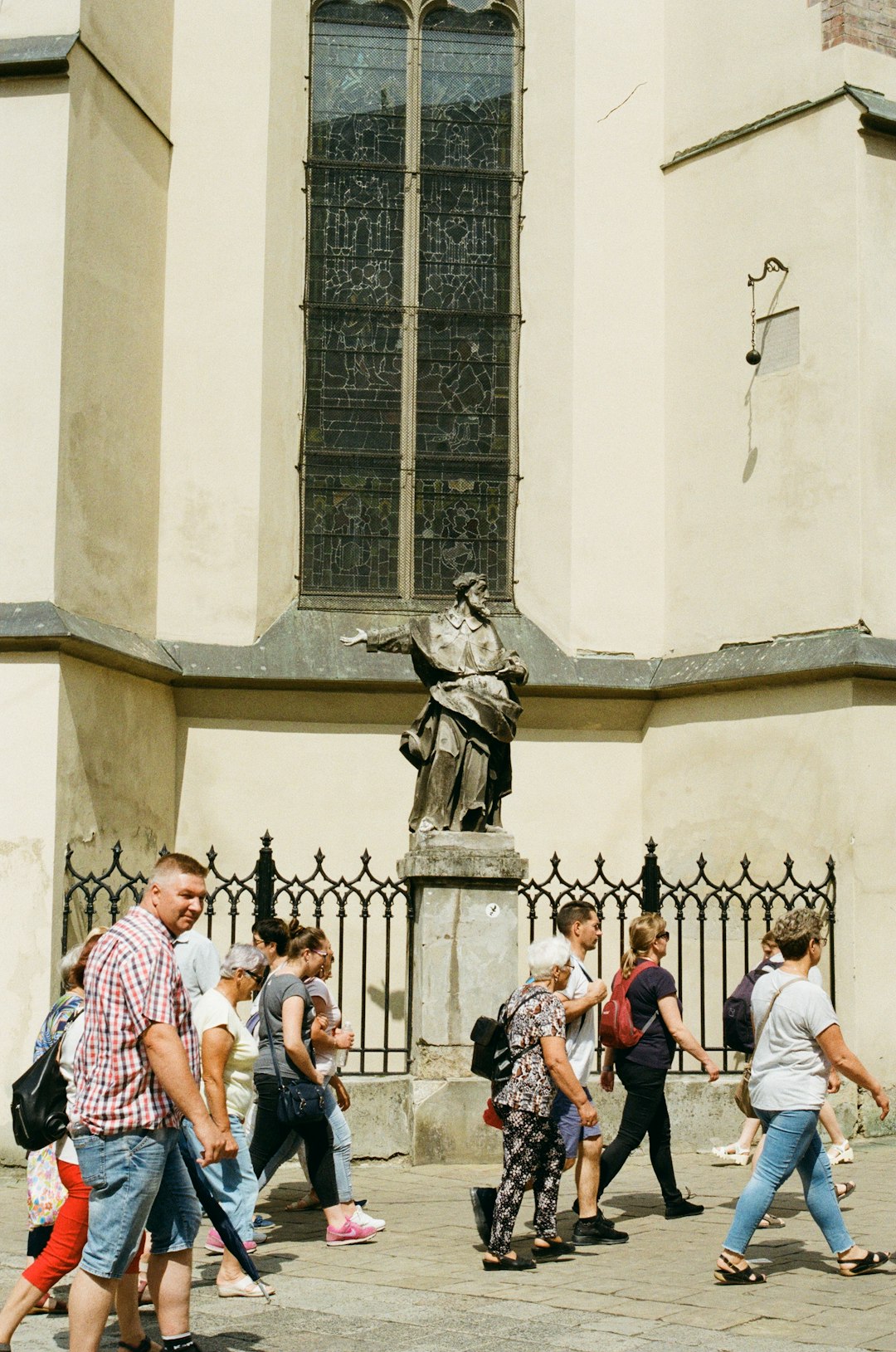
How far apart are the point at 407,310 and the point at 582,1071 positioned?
25.9 feet

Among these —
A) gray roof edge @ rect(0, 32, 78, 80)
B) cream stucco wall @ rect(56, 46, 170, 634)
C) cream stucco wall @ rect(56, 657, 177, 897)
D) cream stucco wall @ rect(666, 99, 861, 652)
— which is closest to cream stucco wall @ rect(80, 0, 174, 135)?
cream stucco wall @ rect(56, 46, 170, 634)

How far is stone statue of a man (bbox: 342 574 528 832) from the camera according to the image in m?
10.5

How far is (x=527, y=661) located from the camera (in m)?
13.7

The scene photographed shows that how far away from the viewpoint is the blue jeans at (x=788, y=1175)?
6641 millimetres

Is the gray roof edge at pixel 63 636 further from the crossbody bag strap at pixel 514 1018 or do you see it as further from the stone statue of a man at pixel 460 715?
the crossbody bag strap at pixel 514 1018

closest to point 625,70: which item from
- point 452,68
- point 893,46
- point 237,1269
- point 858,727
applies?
point 452,68

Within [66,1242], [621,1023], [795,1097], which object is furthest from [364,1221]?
[66,1242]

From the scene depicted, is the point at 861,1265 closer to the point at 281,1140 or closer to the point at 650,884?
the point at 281,1140

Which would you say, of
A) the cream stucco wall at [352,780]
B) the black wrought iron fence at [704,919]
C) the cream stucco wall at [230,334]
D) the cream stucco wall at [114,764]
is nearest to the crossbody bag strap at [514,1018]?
the black wrought iron fence at [704,919]

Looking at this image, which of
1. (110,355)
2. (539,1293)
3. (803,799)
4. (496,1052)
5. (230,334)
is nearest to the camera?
(539,1293)

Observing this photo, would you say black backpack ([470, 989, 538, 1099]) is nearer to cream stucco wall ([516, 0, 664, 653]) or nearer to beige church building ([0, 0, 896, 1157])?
beige church building ([0, 0, 896, 1157])

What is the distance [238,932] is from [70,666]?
272 cm

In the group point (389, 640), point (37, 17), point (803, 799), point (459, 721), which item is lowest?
point (803, 799)

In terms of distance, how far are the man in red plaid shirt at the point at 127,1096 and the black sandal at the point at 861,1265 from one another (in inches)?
115
